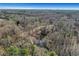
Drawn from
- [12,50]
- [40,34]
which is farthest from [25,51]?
[40,34]

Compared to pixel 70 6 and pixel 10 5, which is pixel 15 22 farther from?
pixel 70 6

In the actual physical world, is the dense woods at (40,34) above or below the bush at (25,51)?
above

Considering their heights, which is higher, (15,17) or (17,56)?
(15,17)

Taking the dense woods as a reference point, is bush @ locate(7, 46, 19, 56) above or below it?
below

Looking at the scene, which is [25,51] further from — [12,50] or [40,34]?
[40,34]

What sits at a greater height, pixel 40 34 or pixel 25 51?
pixel 40 34

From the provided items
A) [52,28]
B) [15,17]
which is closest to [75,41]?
[52,28]

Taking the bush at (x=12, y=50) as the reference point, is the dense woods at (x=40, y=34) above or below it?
above

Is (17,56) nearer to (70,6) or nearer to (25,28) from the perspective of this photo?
(25,28)
